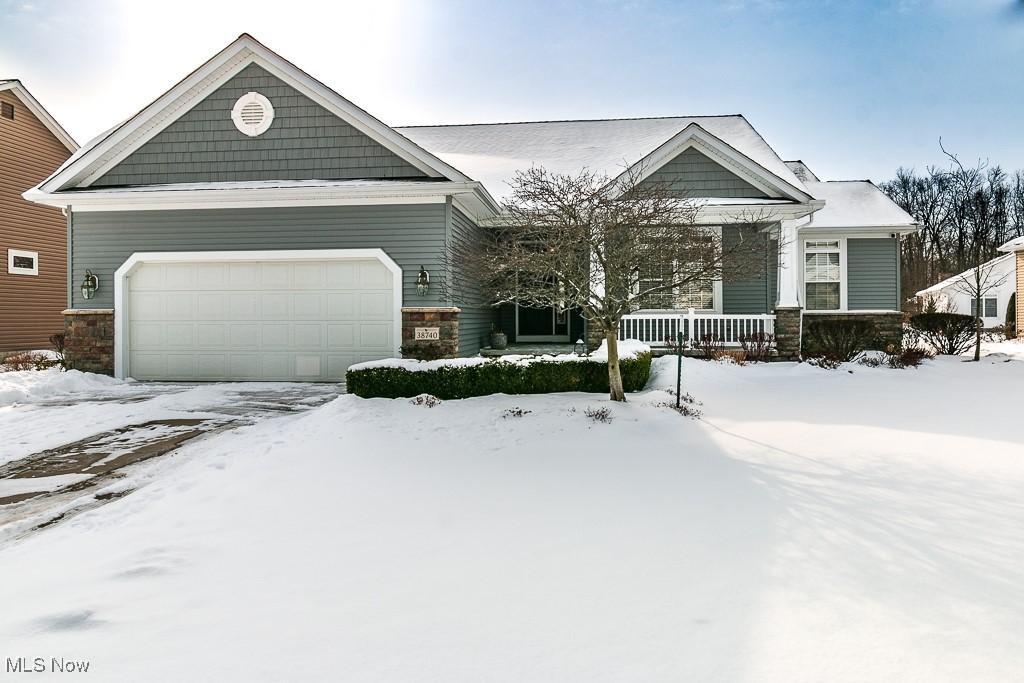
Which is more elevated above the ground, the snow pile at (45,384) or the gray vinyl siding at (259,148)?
the gray vinyl siding at (259,148)

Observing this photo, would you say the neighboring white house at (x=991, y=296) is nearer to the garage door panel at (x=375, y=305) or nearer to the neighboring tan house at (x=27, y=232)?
the garage door panel at (x=375, y=305)

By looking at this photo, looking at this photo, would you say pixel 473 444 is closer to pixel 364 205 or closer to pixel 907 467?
pixel 907 467

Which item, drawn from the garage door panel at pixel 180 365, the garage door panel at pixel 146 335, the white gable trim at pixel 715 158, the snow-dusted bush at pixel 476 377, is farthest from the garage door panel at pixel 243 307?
the white gable trim at pixel 715 158

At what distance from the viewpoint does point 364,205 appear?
456 inches

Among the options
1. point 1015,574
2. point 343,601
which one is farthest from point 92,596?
point 1015,574

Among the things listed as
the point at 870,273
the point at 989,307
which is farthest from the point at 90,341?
the point at 989,307

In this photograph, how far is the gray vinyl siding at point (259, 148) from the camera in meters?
11.8

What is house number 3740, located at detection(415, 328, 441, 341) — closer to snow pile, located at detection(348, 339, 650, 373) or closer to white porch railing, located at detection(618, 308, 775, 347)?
snow pile, located at detection(348, 339, 650, 373)

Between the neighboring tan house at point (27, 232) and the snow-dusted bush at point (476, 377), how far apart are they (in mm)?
13841

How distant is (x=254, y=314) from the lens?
39.7ft

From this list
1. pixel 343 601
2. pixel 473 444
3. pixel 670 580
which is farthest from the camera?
pixel 473 444

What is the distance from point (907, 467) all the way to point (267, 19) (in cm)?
1277

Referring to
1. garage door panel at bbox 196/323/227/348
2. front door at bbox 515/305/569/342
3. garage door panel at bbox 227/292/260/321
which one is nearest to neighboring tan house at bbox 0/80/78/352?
garage door panel at bbox 196/323/227/348

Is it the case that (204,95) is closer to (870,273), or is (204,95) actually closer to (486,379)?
(486,379)
